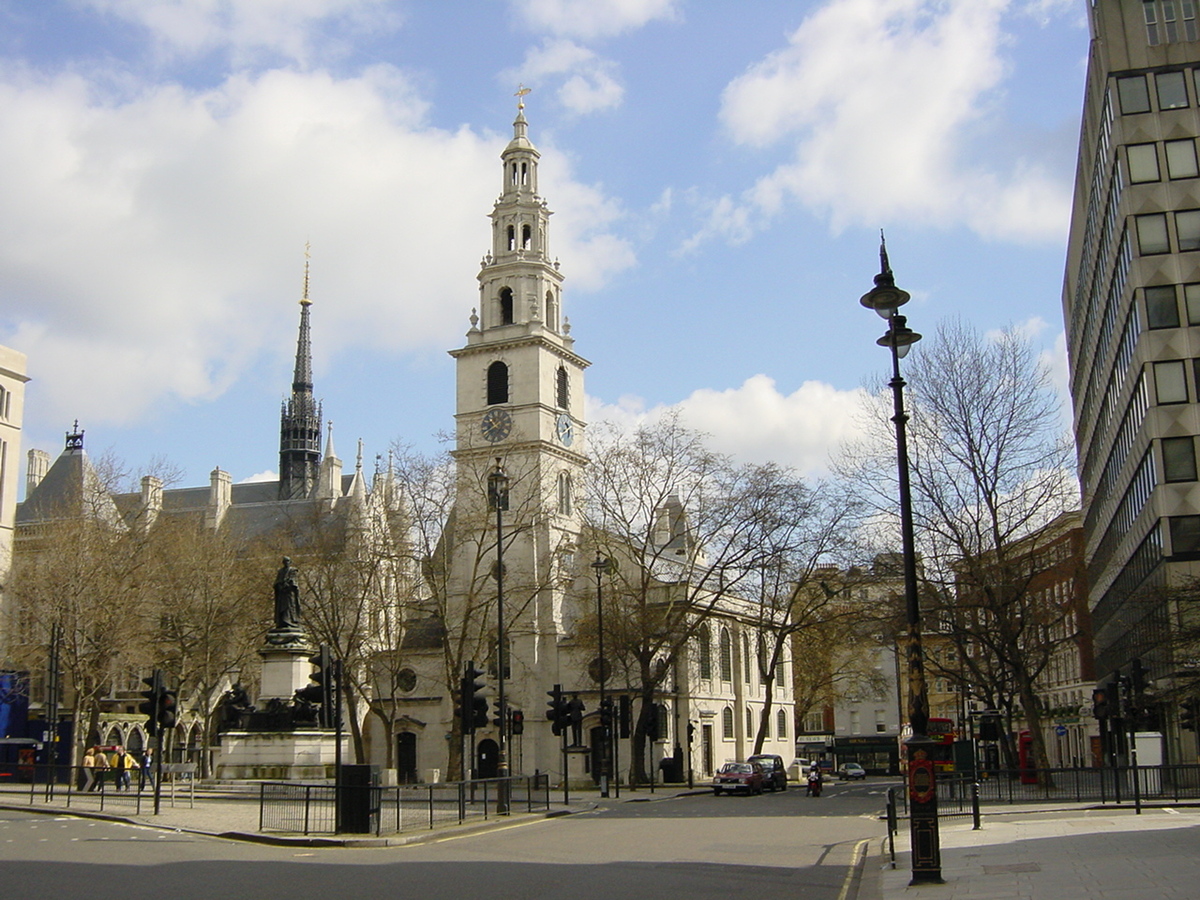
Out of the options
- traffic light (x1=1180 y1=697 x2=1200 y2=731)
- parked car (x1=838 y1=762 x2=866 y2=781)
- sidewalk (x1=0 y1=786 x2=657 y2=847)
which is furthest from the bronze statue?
parked car (x1=838 y1=762 x2=866 y2=781)

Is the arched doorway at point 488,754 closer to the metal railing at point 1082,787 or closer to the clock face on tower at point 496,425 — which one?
the clock face on tower at point 496,425

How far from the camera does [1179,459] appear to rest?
122ft

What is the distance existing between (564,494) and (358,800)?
Answer: 156 feet

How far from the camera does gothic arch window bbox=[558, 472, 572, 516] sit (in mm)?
67000

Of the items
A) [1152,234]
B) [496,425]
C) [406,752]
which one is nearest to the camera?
[1152,234]

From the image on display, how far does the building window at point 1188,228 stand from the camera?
3812cm

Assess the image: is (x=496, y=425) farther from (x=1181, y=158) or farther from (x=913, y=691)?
(x=913, y=691)

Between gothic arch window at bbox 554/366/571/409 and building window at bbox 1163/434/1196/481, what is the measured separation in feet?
121

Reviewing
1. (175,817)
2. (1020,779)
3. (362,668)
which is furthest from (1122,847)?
(362,668)

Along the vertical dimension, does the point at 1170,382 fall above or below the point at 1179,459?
above

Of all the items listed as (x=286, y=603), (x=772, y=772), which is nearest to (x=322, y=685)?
(x=286, y=603)

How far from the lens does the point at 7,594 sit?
53.7 m

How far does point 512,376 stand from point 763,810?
126 feet

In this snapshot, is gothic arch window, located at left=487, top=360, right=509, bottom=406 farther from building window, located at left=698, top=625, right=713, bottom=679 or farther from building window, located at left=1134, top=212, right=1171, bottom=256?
building window, located at left=1134, top=212, right=1171, bottom=256
